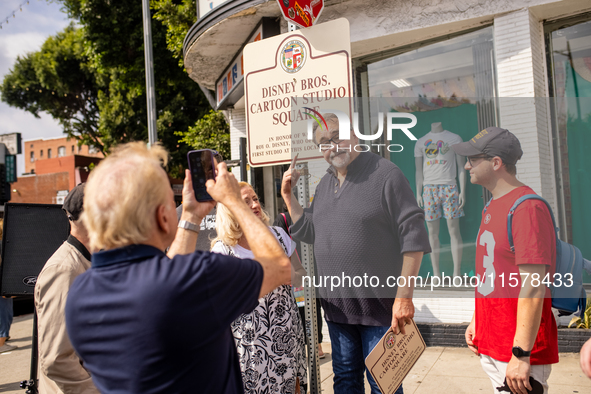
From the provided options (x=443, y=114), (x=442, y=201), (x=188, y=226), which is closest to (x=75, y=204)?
(x=188, y=226)

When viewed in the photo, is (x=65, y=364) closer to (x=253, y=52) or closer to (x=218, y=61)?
(x=253, y=52)

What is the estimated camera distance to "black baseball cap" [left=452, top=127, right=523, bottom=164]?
2271 millimetres

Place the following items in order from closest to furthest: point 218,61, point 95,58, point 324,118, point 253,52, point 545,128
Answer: point 324,118 → point 253,52 → point 545,128 → point 218,61 → point 95,58

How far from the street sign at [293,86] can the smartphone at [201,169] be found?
0.77m

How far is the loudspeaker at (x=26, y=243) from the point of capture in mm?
3217

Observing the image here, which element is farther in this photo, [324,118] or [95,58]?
[95,58]

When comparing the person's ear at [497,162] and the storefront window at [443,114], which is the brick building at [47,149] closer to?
the storefront window at [443,114]

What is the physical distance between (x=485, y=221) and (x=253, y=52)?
1.59 m

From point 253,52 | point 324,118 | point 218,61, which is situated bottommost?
point 324,118

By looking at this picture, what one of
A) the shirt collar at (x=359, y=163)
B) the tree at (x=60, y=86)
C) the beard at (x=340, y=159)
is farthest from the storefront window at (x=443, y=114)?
the tree at (x=60, y=86)

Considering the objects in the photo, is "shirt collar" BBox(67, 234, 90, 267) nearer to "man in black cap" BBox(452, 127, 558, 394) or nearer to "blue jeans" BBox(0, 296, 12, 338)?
"man in black cap" BBox(452, 127, 558, 394)

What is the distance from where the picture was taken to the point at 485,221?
2.28m

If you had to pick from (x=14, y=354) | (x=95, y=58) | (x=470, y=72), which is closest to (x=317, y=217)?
(x=470, y=72)

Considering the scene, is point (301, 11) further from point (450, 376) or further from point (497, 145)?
point (450, 376)
